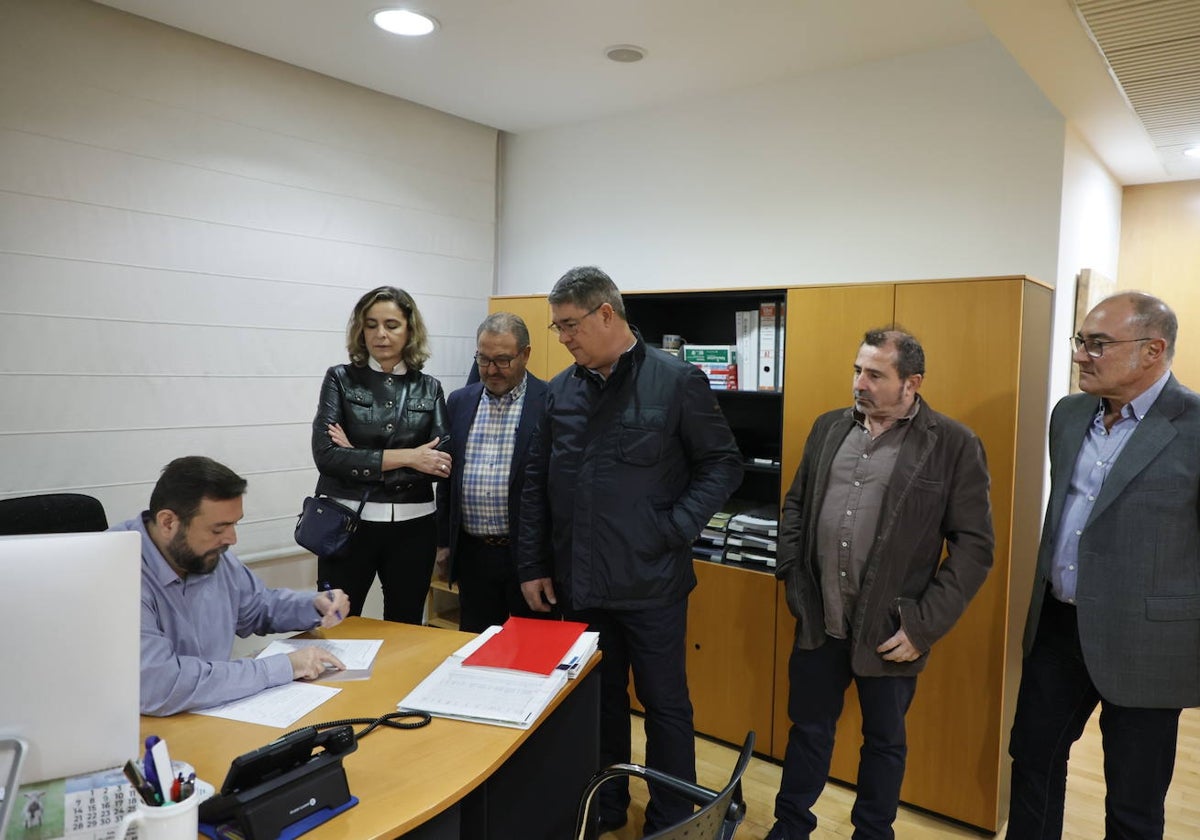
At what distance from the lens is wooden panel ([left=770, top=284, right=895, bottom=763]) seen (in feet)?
9.00

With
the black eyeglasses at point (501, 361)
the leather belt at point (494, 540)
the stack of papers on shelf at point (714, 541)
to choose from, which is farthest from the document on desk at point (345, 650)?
the stack of papers on shelf at point (714, 541)

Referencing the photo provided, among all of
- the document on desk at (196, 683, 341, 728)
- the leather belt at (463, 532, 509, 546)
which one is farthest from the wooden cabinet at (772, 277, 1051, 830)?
the document on desk at (196, 683, 341, 728)

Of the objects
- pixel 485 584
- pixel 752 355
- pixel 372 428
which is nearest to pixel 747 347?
pixel 752 355

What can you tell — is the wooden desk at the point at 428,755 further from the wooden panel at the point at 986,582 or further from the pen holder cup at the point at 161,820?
the wooden panel at the point at 986,582

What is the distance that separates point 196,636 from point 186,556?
20 centimetres

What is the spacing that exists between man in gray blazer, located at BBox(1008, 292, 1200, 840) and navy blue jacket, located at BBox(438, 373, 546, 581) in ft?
5.22

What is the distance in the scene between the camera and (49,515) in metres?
2.09

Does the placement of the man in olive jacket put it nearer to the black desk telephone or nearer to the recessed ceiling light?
the black desk telephone

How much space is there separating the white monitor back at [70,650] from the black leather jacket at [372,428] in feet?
4.49

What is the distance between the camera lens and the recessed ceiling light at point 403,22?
278 cm

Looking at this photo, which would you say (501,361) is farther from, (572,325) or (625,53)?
(625,53)

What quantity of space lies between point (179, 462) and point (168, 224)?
1782 millimetres

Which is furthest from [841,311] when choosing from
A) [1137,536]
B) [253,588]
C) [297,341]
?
[297,341]

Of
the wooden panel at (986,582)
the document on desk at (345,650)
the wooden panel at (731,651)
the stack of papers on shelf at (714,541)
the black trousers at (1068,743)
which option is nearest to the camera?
the document on desk at (345,650)
